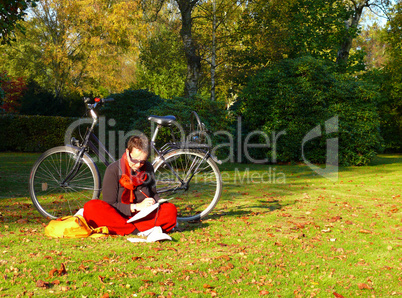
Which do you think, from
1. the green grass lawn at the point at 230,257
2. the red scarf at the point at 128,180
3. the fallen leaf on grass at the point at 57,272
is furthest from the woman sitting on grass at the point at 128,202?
the fallen leaf on grass at the point at 57,272

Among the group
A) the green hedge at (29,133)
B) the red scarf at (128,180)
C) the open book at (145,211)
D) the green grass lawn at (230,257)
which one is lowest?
the green grass lawn at (230,257)

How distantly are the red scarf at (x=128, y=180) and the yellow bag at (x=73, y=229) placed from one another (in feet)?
1.41

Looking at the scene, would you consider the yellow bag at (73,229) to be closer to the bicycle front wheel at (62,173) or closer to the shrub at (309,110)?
the bicycle front wheel at (62,173)

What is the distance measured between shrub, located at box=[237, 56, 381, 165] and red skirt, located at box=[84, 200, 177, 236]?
35.8ft

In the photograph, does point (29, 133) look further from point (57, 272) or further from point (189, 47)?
point (57, 272)

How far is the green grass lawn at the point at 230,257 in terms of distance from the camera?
3242 mm

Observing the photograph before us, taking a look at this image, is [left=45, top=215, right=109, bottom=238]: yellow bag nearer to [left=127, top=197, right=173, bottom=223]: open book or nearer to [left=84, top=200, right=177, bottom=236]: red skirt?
[left=84, top=200, right=177, bottom=236]: red skirt

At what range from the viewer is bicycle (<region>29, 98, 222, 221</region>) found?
17.6 feet

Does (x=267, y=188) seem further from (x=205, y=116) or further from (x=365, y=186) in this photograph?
(x=205, y=116)

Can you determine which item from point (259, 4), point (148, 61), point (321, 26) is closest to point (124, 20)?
point (148, 61)

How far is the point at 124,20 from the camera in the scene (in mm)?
26531

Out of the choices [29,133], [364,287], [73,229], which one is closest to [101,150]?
[73,229]

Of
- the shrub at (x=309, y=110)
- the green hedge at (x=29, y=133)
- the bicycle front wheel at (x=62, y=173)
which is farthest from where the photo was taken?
the green hedge at (x=29, y=133)

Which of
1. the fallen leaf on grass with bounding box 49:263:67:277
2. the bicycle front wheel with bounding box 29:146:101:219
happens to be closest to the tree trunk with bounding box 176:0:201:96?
the bicycle front wheel with bounding box 29:146:101:219
